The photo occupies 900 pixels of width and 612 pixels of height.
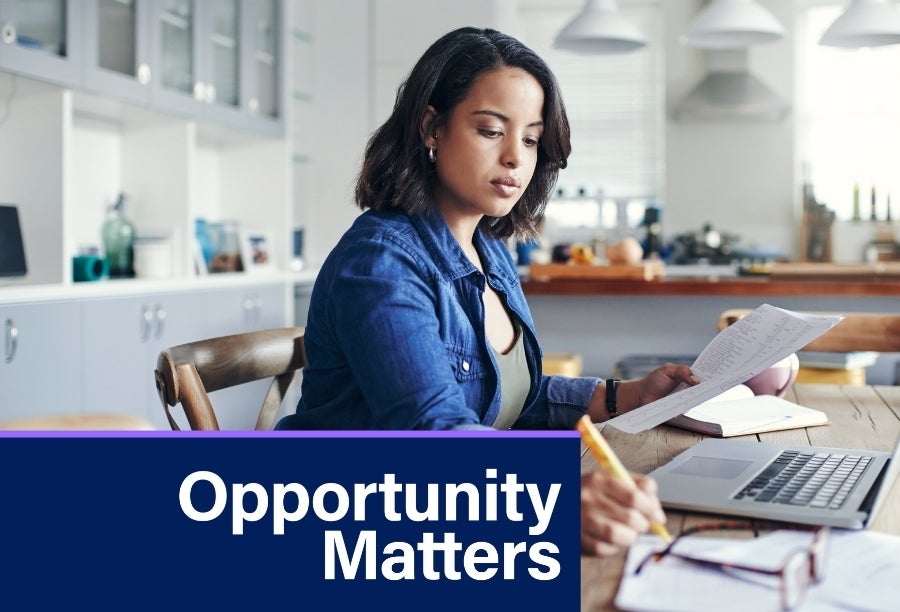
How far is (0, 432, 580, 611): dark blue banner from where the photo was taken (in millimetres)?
625

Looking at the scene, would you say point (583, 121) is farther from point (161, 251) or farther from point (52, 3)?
point (52, 3)

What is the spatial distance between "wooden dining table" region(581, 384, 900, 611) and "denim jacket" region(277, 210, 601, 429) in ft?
0.62

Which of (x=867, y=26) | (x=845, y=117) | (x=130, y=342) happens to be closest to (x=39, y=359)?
(x=130, y=342)

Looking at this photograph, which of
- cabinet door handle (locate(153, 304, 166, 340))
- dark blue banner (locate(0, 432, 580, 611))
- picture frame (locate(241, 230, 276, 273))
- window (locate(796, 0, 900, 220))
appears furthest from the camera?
window (locate(796, 0, 900, 220))

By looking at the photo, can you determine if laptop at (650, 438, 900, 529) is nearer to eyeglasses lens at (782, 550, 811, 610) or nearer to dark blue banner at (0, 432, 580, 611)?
eyeglasses lens at (782, 550, 811, 610)

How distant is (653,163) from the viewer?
671 centimetres

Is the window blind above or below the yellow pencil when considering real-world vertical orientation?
above

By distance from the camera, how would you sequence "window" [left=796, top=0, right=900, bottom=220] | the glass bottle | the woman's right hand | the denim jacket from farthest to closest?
"window" [left=796, top=0, right=900, bottom=220] → the glass bottle → the denim jacket → the woman's right hand

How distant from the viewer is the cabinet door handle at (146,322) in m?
3.31

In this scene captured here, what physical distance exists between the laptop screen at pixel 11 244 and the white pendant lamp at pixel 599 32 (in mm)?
2263

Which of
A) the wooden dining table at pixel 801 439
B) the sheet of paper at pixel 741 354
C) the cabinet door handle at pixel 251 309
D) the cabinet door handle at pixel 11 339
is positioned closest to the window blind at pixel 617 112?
the cabinet door handle at pixel 251 309

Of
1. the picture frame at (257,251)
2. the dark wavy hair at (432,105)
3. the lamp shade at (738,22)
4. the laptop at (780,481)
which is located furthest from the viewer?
the picture frame at (257,251)

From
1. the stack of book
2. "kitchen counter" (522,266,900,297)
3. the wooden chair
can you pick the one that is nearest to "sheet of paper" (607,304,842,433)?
the wooden chair

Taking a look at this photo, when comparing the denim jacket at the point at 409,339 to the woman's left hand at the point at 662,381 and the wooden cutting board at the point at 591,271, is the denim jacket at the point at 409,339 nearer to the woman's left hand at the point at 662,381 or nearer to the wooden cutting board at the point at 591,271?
the woman's left hand at the point at 662,381
